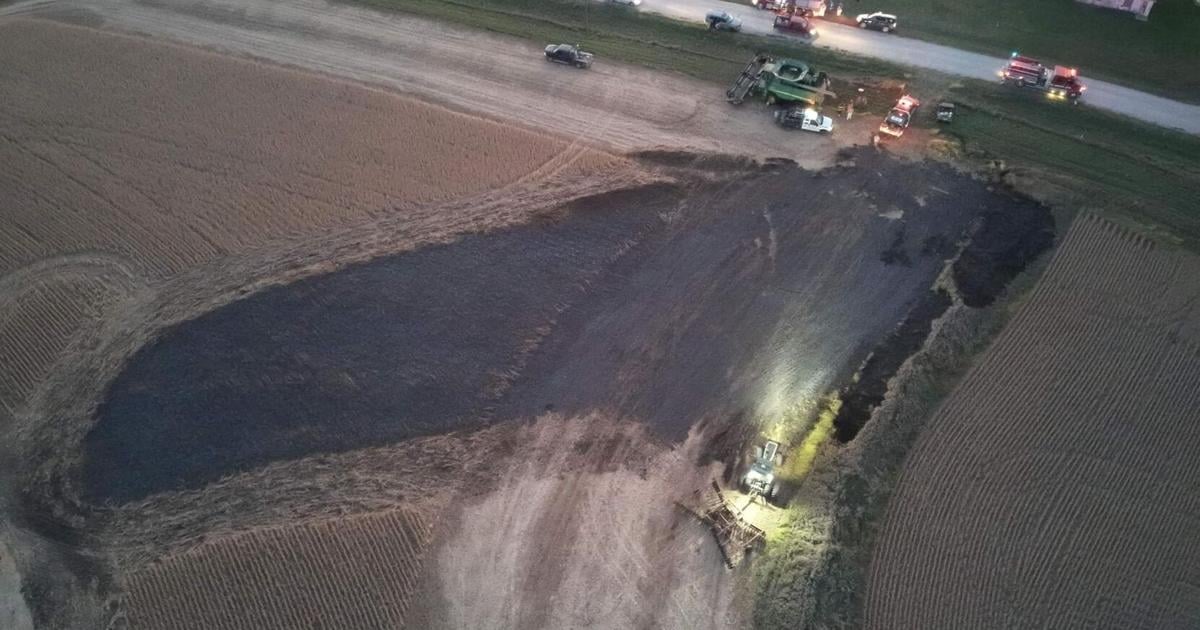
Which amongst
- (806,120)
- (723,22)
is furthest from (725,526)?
(723,22)

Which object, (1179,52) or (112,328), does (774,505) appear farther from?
(1179,52)

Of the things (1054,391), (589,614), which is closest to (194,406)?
(589,614)

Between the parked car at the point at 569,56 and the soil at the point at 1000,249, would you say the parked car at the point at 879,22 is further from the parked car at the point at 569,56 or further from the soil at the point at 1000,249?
the parked car at the point at 569,56

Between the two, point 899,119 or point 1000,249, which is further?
point 899,119

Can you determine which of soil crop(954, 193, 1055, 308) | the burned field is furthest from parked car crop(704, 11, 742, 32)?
soil crop(954, 193, 1055, 308)

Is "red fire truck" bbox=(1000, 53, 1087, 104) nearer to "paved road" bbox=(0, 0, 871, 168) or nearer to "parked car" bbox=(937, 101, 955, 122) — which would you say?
"parked car" bbox=(937, 101, 955, 122)

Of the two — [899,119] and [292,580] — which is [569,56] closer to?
[899,119]
